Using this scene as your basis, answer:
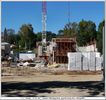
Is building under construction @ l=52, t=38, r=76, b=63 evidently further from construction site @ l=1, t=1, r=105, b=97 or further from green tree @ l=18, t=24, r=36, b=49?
green tree @ l=18, t=24, r=36, b=49

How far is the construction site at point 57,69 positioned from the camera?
44.9ft

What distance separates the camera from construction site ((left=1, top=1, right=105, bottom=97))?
13.7 m

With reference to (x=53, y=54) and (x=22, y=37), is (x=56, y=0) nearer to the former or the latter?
(x=53, y=54)

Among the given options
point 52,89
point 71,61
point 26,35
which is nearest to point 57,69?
point 71,61

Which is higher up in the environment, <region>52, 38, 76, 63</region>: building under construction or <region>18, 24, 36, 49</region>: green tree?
<region>18, 24, 36, 49</region>: green tree

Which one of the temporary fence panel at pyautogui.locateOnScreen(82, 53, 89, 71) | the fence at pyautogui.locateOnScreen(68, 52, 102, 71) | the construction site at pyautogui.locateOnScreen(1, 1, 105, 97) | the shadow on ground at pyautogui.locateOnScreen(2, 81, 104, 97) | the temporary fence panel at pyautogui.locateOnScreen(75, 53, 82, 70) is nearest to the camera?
the shadow on ground at pyautogui.locateOnScreen(2, 81, 104, 97)

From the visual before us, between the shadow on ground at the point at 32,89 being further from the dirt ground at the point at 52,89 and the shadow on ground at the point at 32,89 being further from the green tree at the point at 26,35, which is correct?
the green tree at the point at 26,35

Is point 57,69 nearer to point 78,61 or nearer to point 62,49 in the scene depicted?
point 78,61

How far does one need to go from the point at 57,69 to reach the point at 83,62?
3.45 metres

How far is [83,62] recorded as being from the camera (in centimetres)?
2891

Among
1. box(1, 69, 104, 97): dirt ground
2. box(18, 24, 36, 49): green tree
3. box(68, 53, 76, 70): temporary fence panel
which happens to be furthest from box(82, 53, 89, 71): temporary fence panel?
box(18, 24, 36, 49): green tree

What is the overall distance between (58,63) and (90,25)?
16.6m

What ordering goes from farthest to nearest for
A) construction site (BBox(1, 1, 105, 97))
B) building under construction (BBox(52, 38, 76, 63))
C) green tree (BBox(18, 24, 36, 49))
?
green tree (BBox(18, 24, 36, 49))
building under construction (BBox(52, 38, 76, 63))
construction site (BBox(1, 1, 105, 97))

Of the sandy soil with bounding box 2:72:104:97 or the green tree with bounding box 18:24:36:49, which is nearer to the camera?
the sandy soil with bounding box 2:72:104:97
